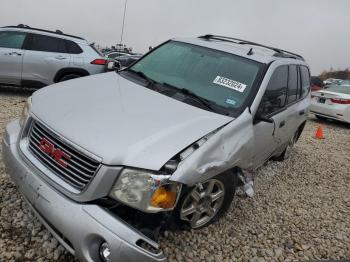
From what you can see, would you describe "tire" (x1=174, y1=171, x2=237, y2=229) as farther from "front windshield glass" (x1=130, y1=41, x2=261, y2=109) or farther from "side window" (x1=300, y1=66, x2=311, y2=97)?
"side window" (x1=300, y1=66, x2=311, y2=97)

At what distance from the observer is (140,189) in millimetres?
2447

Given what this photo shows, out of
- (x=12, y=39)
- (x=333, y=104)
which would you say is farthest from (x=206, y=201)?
(x=333, y=104)

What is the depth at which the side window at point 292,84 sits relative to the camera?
477 cm

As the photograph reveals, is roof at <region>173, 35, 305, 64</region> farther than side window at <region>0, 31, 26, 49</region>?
No

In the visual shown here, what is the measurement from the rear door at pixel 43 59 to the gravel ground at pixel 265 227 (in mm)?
2444

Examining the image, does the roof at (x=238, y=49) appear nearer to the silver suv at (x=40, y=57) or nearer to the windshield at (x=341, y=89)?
the silver suv at (x=40, y=57)

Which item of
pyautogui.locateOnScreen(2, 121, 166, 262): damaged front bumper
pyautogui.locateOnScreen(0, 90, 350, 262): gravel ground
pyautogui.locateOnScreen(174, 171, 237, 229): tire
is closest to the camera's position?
pyautogui.locateOnScreen(2, 121, 166, 262): damaged front bumper

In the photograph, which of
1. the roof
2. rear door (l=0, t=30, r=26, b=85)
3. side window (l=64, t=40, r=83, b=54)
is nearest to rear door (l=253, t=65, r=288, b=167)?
the roof

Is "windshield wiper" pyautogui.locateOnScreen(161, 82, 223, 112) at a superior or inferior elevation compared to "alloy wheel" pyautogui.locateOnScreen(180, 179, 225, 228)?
superior

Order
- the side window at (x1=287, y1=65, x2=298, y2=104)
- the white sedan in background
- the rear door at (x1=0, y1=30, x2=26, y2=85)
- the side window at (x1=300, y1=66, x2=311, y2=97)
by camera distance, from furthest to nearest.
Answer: the white sedan in background
the rear door at (x1=0, y1=30, x2=26, y2=85)
the side window at (x1=300, y1=66, x2=311, y2=97)
the side window at (x1=287, y1=65, x2=298, y2=104)

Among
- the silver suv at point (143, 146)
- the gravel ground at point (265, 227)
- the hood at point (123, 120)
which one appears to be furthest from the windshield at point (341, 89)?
the hood at point (123, 120)

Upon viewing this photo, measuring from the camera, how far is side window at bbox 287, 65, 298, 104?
4766 mm

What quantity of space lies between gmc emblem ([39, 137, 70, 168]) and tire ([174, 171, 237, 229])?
0.88 metres

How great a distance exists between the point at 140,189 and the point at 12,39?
23.2 ft
